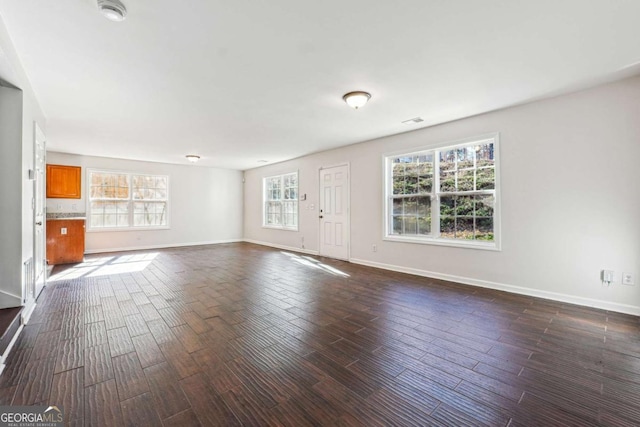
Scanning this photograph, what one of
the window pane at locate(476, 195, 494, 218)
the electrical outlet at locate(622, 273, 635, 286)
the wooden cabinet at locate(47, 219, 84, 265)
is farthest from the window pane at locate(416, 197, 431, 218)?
the wooden cabinet at locate(47, 219, 84, 265)

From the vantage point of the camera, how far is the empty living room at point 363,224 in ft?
5.81

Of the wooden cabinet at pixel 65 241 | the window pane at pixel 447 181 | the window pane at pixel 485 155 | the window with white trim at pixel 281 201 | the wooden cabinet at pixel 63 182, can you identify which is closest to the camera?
the window pane at pixel 485 155

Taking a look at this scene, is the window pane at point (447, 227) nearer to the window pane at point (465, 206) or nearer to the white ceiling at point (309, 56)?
the window pane at point (465, 206)

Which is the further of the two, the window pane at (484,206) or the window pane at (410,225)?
the window pane at (410,225)

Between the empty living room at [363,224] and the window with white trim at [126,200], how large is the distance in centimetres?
149

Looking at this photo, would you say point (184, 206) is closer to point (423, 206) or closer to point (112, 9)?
point (423, 206)

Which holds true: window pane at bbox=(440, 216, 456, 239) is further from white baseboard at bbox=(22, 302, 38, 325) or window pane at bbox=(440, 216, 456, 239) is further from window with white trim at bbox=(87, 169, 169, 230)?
window with white trim at bbox=(87, 169, 169, 230)

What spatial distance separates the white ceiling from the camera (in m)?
1.97

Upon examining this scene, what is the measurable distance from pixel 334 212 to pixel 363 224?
919mm

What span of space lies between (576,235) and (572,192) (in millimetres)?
520

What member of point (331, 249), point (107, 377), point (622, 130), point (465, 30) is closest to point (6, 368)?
point (107, 377)

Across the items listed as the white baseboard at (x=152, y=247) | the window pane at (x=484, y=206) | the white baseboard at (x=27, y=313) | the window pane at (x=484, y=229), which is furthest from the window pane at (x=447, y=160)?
the white baseboard at (x=152, y=247)

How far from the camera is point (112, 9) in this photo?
187 cm

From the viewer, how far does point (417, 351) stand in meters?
2.23
